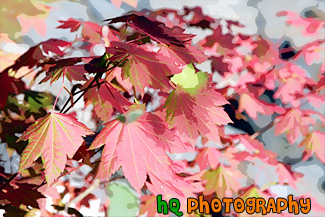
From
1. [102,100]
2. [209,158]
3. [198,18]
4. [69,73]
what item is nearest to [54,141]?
[69,73]

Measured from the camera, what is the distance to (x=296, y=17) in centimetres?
196

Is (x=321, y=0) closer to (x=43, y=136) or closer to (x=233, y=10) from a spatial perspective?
(x=233, y=10)

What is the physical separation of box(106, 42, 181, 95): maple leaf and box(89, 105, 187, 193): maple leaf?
86 mm

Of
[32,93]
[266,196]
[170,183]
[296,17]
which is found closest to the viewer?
[170,183]

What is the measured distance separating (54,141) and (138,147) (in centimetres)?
16

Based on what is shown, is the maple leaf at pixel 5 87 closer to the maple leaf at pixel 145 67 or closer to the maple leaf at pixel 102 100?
the maple leaf at pixel 102 100

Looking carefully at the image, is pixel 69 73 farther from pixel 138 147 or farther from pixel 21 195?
pixel 21 195

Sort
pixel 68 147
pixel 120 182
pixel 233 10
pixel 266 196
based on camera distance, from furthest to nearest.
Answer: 1. pixel 233 10
2. pixel 120 182
3. pixel 266 196
4. pixel 68 147

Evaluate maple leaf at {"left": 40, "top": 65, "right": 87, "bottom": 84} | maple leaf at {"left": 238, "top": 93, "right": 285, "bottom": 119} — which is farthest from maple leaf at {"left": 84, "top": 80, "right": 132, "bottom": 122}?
maple leaf at {"left": 238, "top": 93, "right": 285, "bottom": 119}

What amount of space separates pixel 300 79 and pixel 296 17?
17.7 inches

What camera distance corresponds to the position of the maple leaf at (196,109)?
0.70 meters

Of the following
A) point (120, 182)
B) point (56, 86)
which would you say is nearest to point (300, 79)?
point (120, 182)

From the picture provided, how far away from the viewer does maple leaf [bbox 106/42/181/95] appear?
0.65 m

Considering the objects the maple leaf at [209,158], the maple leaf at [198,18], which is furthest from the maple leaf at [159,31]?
the maple leaf at [198,18]
